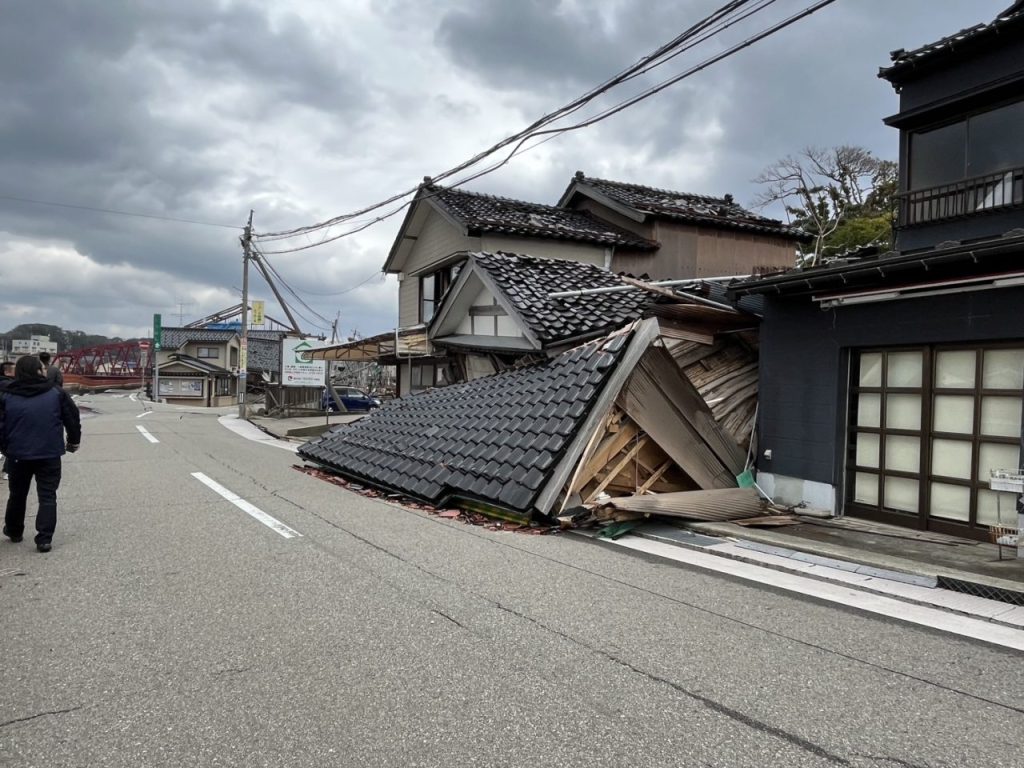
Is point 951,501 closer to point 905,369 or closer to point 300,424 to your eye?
point 905,369

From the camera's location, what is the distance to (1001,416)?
6758mm

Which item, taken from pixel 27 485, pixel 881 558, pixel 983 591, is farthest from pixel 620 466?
pixel 27 485

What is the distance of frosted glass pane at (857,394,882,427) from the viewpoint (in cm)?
789

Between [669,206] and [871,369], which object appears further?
[669,206]

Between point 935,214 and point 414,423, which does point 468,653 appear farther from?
point 935,214

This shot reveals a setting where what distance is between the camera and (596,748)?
9.39 feet

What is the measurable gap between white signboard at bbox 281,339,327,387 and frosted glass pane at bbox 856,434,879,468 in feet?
73.2

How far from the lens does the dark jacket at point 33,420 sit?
6156mm

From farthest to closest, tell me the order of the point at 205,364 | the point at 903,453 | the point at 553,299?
the point at 205,364 → the point at 553,299 → the point at 903,453

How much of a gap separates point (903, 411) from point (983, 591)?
9.85ft

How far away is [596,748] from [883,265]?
244 inches

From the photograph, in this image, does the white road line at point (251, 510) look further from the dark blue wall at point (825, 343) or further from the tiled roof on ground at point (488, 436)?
the dark blue wall at point (825, 343)

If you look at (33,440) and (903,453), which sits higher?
(903,453)

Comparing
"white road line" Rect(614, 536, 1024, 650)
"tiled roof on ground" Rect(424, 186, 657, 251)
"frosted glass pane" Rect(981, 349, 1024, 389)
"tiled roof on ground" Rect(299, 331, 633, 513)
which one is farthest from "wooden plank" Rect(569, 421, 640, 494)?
"tiled roof on ground" Rect(424, 186, 657, 251)
